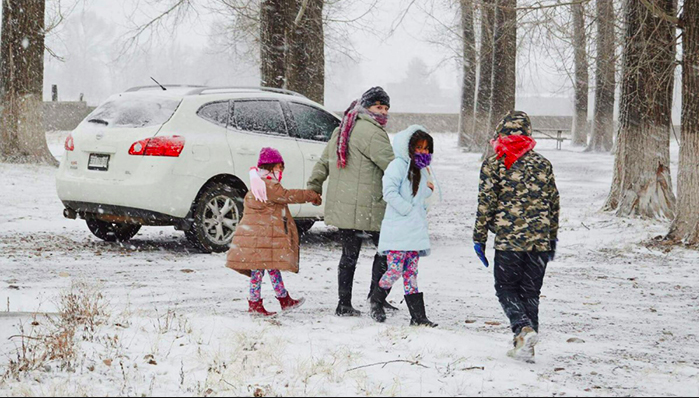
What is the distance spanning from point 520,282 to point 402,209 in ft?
3.06

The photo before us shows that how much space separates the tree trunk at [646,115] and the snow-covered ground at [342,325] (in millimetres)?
706

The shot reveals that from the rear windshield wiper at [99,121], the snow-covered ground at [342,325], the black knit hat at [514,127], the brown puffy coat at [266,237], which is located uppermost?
the rear windshield wiper at [99,121]

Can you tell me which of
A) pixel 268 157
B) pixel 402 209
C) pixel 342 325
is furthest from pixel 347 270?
pixel 268 157

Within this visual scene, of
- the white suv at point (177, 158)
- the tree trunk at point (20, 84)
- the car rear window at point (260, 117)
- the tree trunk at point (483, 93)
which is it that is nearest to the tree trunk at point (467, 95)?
the tree trunk at point (483, 93)

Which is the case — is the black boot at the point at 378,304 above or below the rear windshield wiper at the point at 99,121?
below

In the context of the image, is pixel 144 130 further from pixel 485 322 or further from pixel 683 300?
pixel 683 300

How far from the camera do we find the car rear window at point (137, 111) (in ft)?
28.7

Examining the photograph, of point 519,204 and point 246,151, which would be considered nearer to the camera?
point 519,204

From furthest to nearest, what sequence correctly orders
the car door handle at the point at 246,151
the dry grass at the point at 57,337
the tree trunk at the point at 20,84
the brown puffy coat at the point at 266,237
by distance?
the tree trunk at the point at 20,84 < the car door handle at the point at 246,151 < the brown puffy coat at the point at 266,237 < the dry grass at the point at 57,337

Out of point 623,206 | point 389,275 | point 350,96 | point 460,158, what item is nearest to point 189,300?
point 389,275

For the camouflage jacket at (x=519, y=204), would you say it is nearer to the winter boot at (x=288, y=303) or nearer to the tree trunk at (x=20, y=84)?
the winter boot at (x=288, y=303)

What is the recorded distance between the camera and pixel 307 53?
1425 cm

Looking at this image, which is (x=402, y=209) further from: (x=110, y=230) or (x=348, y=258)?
(x=110, y=230)

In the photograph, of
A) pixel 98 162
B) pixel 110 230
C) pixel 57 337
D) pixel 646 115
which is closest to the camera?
pixel 57 337
